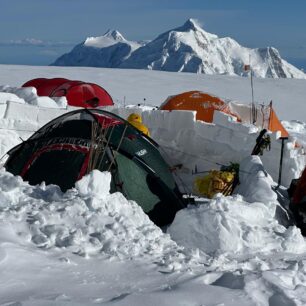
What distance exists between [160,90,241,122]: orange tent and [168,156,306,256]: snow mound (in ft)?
22.2

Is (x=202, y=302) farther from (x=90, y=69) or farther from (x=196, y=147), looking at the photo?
(x=90, y=69)

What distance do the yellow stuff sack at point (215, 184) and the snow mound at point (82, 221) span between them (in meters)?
2.46

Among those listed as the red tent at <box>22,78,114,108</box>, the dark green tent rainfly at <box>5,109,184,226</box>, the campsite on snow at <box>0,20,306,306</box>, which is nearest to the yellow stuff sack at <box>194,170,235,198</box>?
the campsite on snow at <box>0,20,306,306</box>

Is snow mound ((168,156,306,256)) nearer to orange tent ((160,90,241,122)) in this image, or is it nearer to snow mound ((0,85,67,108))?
snow mound ((0,85,67,108))

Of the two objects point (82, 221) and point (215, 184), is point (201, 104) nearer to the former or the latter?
point (215, 184)

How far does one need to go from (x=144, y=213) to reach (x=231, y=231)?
30.1 inches

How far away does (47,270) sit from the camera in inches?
144

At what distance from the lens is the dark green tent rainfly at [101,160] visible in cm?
607

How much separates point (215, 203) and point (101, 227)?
130cm

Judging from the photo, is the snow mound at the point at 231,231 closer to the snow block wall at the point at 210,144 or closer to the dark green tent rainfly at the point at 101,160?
the dark green tent rainfly at the point at 101,160

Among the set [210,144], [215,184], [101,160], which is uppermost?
[101,160]

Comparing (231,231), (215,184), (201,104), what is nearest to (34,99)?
(201,104)

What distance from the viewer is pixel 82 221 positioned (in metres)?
4.50

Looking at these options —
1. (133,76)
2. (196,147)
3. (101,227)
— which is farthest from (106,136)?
(133,76)
